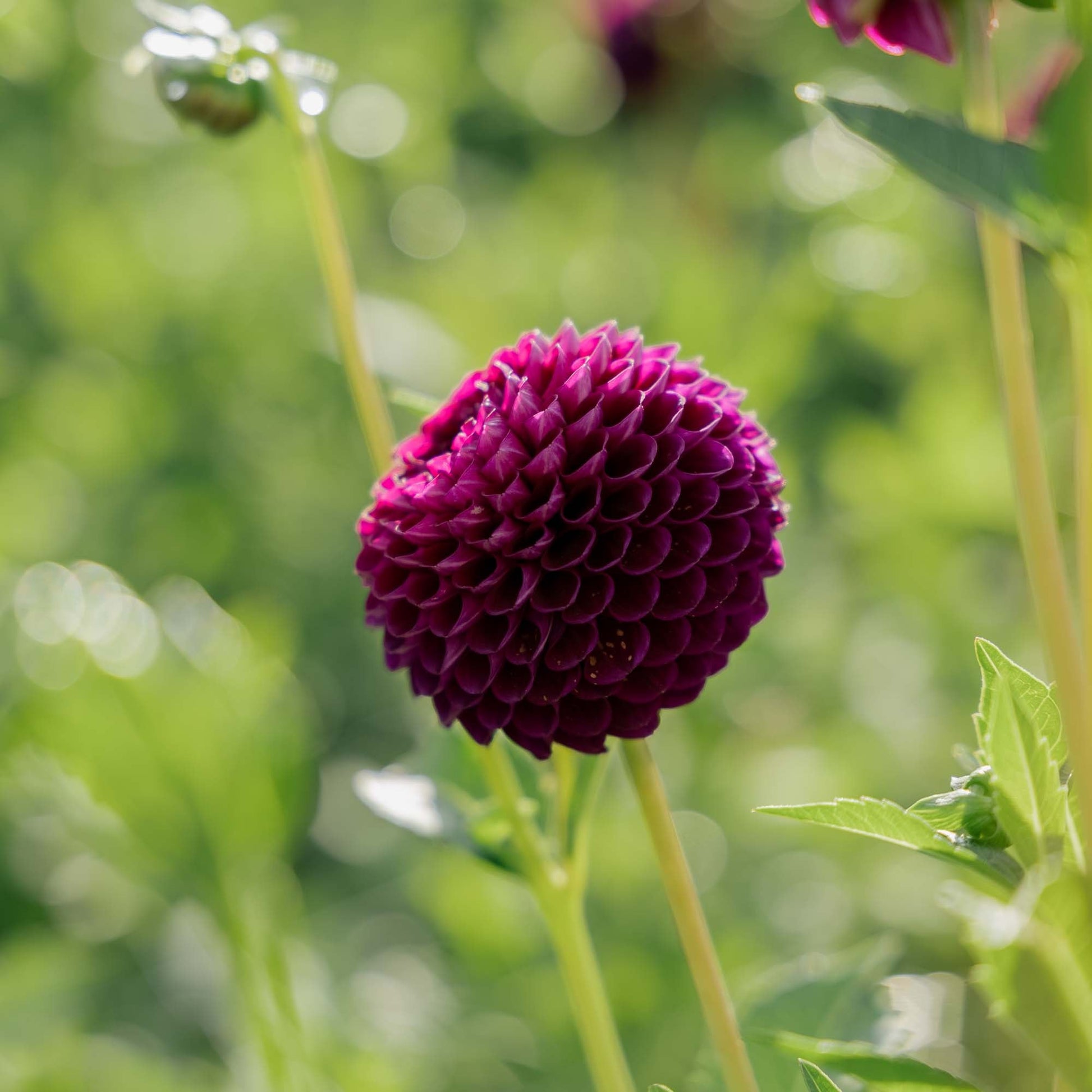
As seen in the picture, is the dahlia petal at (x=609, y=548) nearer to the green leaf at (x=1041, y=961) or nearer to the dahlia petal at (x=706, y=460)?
the dahlia petal at (x=706, y=460)

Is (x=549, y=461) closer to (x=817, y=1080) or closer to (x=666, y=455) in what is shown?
(x=666, y=455)

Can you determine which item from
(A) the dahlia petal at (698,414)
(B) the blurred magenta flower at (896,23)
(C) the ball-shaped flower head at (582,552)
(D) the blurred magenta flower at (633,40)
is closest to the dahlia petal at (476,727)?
(C) the ball-shaped flower head at (582,552)

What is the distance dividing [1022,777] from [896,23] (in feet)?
0.59

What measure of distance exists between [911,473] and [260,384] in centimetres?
64

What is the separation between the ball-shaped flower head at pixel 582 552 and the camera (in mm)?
329

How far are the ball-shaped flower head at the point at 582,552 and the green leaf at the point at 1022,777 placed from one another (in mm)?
90

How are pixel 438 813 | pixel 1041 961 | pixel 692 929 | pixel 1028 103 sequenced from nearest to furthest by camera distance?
1. pixel 1041 961
2. pixel 692 929
3. pixel 438 813
4. pixel 1028 103

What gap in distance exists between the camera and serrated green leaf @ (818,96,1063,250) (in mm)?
222

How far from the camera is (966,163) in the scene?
0.23 metres

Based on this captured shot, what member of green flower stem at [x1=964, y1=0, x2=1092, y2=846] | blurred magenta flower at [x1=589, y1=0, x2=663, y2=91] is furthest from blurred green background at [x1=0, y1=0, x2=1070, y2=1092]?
green flower stem at [x1=964, y1=0, x2=1092, y2=846]

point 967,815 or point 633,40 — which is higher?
point 633,40

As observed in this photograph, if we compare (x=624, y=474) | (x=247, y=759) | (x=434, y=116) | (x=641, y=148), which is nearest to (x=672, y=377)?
(x=624, y=474)

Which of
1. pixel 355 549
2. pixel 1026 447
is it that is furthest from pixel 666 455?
pixel 355 549

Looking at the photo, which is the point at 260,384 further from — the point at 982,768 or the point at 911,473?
the point at 982,768
